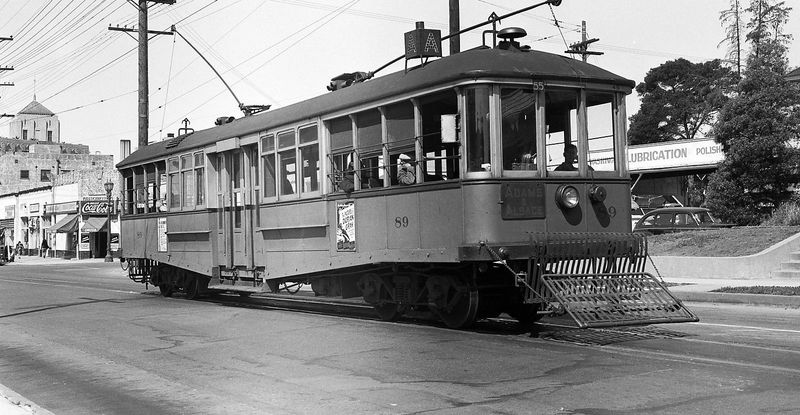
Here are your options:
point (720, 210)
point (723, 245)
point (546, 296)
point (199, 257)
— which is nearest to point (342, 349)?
point (546, 296)

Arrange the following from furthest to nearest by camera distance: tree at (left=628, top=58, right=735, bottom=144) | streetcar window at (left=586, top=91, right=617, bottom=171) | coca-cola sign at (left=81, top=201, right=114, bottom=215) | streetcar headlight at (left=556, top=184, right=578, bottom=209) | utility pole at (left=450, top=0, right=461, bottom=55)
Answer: tree at (left=628, top=58, right=735, bottom=144), coca-cola sign at (left=81, top=201, right=114, bottom=215), utility pole at (left=450, top=0, right=461, bottom=55), streetcar window at (left=586, top=91, right=617, bottom=171), streetcar headlight at (left=556, top=184, right=578, bottom=209)

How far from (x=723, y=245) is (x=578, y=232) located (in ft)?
38.3

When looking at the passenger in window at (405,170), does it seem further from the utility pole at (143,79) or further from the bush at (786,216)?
the utility pole at (143,79)

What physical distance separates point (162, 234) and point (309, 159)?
6.95 m

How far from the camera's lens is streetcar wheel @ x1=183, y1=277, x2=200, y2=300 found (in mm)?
18562

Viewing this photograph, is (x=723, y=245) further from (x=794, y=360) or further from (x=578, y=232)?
(x=794, y=360)

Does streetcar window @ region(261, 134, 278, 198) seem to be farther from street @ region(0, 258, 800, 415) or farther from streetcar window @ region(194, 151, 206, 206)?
streetcar window @ region(194, 151, 206, 206)

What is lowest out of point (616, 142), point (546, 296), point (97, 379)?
point (97, 379)

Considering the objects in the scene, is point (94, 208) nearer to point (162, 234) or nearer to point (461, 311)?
point (162, 234)

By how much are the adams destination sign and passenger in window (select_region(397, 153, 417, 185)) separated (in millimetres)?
27478

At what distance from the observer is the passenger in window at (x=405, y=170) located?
11.2 meters

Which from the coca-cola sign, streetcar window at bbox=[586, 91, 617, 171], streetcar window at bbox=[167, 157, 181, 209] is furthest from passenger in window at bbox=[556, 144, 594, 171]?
the coca-cola sign

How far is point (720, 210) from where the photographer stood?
89.7ft

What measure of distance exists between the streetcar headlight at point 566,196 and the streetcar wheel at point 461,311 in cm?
157
